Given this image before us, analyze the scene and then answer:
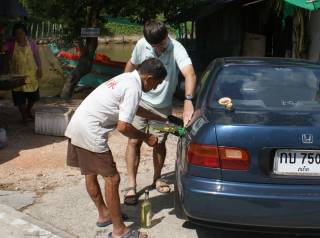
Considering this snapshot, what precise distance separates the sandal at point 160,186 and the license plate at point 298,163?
6.67 ft

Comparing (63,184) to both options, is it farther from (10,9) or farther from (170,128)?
(10,9)

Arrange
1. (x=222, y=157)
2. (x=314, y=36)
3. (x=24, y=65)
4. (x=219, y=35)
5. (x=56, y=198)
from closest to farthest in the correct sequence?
(x=222, y=157) → (x=56, y=198) → (x=24, y=65) → (x=314, y=36) → (x=219, y=35)

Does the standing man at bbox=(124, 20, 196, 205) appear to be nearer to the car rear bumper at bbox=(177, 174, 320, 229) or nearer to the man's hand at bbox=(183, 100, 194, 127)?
the man's hand at bbox=(183, 100, 194, 127)

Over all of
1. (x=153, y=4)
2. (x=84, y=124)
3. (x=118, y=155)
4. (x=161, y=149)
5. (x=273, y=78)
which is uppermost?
(x=153, y=4)

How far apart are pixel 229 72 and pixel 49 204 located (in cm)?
222

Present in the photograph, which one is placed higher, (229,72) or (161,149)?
(229,72)

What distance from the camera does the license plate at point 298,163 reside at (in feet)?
12.0

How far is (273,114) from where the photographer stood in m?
3.93

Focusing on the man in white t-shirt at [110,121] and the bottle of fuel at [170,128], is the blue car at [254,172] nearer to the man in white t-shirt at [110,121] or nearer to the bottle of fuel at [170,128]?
the bottle of fuel at [170,128]

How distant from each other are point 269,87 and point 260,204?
1330 millimetres

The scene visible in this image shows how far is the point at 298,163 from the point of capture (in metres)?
Answer: 3.66

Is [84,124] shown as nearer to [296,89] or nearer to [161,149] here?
[161,149]

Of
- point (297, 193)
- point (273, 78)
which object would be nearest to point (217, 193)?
point (297, 193)

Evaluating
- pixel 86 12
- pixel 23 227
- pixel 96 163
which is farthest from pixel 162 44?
pixel 86 12
